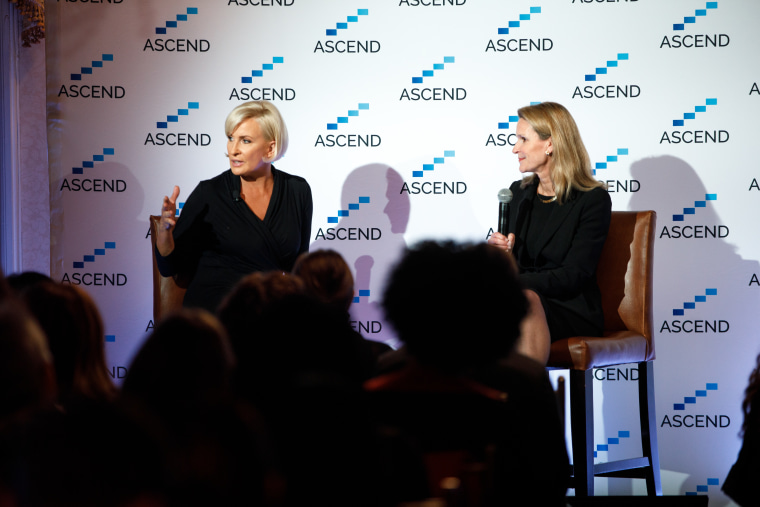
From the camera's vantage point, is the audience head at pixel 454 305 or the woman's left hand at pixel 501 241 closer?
the audience head at pixel 454 305

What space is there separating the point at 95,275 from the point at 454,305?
3.32 meters

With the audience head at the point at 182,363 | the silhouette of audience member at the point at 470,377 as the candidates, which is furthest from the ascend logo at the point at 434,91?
the audience head at the point at 182,363

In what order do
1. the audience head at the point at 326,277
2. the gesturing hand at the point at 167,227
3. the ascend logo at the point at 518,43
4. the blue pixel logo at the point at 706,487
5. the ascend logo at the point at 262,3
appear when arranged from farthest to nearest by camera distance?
the ascend logo at the point at 262,3 → the ascend logo at the point at 518,43 → the blue pixel logo at the point at 706,487 → the gesturing hand at the point at 167,227 → the audience head at the point at 326,277

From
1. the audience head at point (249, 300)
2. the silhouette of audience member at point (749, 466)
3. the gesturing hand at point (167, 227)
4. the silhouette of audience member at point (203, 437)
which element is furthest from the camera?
the gesturing hand at point (167, 227)

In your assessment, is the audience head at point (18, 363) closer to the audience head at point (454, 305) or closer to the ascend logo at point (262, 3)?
the audience head at point (454, 305)

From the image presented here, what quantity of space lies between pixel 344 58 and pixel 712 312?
2374 mm

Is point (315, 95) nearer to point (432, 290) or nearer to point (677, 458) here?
point (677, 458)

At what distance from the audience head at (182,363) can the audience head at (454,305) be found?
15.8 inches

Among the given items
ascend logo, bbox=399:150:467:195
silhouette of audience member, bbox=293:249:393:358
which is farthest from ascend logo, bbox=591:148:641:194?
silhouette of audience member, bbox=293:249:393:358

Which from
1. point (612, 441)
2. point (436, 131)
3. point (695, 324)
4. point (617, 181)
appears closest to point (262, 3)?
point (436, 131)

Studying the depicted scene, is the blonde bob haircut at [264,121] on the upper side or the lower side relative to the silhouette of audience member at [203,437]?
upper

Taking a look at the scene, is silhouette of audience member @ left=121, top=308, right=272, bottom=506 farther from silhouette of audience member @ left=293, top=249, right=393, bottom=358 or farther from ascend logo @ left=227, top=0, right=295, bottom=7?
ascend logo @ left=227, top=0, right=295, bottom=7

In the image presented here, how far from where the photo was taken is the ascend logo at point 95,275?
4371 millimetres

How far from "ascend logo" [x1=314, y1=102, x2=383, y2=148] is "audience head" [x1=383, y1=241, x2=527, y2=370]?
110 inches
